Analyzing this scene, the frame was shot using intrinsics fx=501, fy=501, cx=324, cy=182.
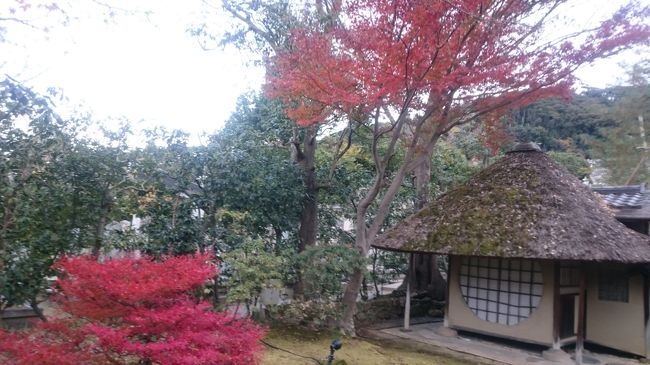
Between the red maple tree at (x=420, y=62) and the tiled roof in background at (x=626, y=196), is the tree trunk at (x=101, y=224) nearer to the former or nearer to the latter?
the red maple tree at (x=420, y=62)

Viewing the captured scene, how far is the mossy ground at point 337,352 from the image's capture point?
7594mm

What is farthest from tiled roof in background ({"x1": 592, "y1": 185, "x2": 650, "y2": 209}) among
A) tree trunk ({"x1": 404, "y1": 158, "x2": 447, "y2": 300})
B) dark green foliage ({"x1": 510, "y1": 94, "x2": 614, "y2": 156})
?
dark green foliage ({"x1": 510, "y1": 94, "x2": 614, "y2": 156})

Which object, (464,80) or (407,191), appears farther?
(407,191)

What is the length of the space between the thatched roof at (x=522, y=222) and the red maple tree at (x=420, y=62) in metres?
1.10

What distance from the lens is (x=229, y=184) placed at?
9.54 meters

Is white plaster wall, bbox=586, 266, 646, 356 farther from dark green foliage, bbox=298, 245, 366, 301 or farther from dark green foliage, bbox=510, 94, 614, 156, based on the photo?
dark green foliage, bbox=510, 94, 614, 156

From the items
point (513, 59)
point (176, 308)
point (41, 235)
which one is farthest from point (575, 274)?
point (41, 235)

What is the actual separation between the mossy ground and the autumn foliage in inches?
105

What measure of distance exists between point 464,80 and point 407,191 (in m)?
5.74

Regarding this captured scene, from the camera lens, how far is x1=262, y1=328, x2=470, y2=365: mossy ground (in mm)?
7594

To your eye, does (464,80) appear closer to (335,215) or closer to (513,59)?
Result: (513,59)

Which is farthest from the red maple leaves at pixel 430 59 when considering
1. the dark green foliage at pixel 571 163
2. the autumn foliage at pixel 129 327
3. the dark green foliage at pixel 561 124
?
the dark green foliage at pixel 561 124

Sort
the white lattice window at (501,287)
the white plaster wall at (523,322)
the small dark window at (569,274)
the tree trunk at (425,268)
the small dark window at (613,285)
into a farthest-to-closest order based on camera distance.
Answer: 1. the tree trunk at (425,268)
2. the small dark window at (613,285)
3. the white lattice window at (501,287)
4. the small dark window at (569,274)
5. the white plaster wall at (523,322)

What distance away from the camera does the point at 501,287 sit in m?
9.71
